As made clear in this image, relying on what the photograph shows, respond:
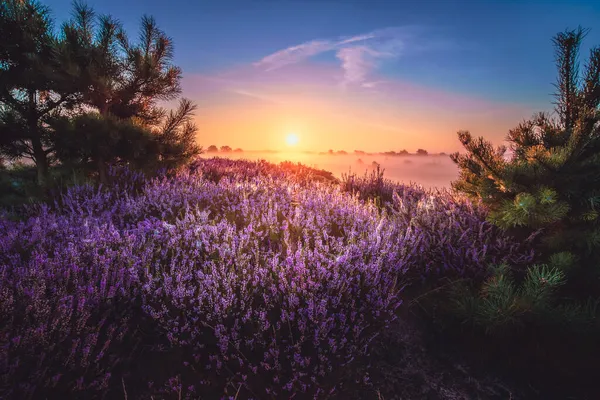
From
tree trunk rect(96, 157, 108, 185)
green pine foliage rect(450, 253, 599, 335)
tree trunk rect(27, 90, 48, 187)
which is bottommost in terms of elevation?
green pine foliage rect(450, 253, 599, 335)

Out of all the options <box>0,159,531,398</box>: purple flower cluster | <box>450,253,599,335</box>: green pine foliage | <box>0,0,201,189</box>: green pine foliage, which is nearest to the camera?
<box>0,159,531,398</box>: purple flower cluster

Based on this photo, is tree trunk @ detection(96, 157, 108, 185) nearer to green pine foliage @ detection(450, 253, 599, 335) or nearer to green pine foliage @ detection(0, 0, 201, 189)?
green pine foliage @ detection(0, 0, 201, 189)

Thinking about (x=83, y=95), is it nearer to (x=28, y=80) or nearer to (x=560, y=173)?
(x=28, y=80)

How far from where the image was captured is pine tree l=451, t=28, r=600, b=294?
264 cm

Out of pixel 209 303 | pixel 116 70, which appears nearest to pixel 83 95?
pixel 116 70

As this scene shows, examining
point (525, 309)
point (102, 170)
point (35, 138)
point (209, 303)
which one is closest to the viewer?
point (209, 303)

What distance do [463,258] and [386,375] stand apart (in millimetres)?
1409

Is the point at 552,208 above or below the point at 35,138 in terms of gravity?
below

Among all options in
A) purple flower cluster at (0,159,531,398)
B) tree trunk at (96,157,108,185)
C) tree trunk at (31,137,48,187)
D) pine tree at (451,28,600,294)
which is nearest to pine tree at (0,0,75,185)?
tree trunk at (31,137,48,187)

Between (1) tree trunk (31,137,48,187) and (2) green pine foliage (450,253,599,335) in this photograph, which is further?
(1) tree trunk (31,137,48,187)

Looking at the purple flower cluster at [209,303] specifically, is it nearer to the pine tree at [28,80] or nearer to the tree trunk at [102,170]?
the tree trunk at [102,170]

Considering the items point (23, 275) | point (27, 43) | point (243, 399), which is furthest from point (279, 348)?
point (27, 43)

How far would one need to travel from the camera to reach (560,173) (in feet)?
8.95

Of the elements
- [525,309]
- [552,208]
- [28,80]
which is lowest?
[525,309]
